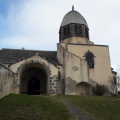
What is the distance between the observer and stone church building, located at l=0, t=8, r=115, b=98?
21.6 m

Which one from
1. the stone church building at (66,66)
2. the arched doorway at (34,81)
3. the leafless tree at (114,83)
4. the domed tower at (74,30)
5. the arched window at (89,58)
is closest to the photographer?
the stone church building at (66,66)

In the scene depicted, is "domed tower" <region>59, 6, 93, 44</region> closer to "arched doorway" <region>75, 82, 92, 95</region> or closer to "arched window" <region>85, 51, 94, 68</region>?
"arched window" <region>85, 51, 94, 68</region>

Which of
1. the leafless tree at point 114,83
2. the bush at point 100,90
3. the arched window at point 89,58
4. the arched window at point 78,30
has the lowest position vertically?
the bush at point 100,90

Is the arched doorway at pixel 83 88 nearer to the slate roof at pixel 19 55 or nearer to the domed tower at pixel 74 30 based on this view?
the slate roof at pixel 19 55

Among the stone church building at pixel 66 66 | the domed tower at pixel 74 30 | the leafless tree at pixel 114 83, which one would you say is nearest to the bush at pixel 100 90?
the stone church building at pixel 66 66

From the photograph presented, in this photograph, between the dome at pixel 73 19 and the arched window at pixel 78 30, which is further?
the dome at pixel 73 19

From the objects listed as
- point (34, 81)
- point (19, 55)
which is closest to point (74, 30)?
point (19, 55)

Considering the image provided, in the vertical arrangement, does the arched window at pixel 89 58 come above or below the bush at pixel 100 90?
above

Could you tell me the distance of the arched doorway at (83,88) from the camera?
2430 cm

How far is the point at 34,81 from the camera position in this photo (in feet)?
83.1

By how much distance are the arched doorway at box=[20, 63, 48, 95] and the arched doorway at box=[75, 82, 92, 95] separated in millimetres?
5090

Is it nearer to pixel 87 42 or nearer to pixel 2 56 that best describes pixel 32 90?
pixel 2 56

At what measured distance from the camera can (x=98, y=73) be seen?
26031 mm

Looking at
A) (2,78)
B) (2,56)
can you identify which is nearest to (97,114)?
(2,78)
